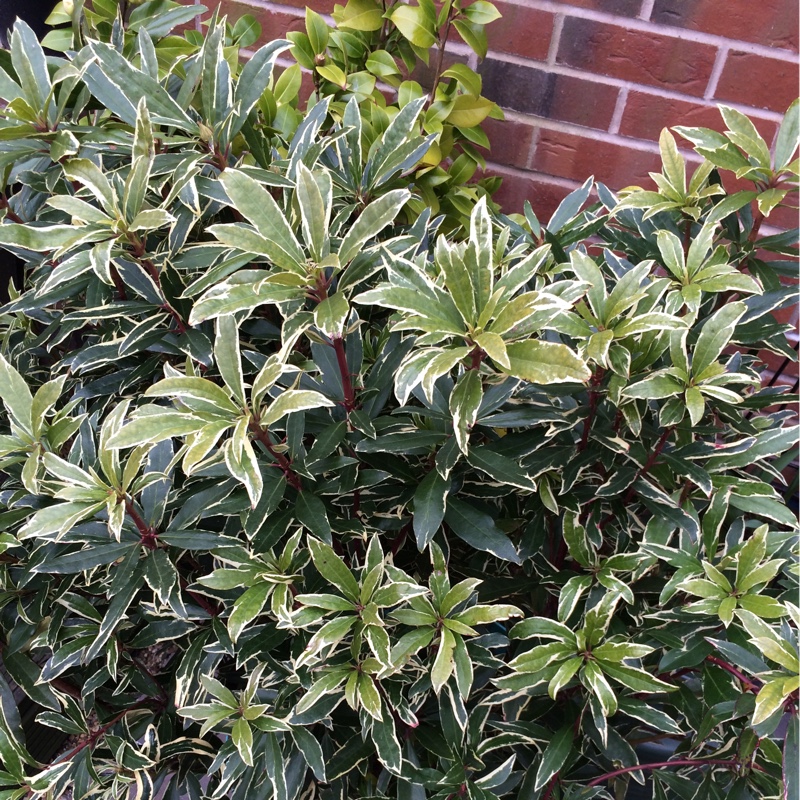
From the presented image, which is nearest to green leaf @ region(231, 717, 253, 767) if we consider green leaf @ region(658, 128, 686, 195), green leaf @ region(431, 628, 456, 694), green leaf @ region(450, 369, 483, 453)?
green leaf @ region(431, 628, 456, 694)

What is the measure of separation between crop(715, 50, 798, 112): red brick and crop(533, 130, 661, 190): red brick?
0.22 m

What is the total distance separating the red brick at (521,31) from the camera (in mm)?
1561

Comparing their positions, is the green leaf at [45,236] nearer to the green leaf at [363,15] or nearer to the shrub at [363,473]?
the shrub at [363,473]

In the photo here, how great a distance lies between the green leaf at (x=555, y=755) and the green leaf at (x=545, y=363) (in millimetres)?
546

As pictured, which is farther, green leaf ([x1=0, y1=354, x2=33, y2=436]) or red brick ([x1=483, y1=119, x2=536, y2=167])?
red brick ([x1=483, y1=119, x2=536, y2=167])

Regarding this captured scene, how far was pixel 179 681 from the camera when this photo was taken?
34.9 inches

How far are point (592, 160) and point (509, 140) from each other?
Result: 0.22 m

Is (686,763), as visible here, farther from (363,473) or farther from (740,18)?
(740,18)

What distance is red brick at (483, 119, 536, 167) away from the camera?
172 cm

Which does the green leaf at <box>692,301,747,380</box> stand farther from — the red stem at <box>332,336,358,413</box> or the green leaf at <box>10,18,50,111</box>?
the green leaf at <box>10,18,50,111</box>

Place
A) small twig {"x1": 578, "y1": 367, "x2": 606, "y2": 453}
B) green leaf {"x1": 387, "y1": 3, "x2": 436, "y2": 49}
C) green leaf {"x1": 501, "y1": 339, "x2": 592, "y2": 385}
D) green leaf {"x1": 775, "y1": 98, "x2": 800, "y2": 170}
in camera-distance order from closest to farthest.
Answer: green leaf {"x1": 501, "y1": 339, "x2": 592, "y2": 385} < small twig {"x1": 578, "y1": 367, "x2": 606, "y2": 453} < green leaf {"x1": 775, "y1": 98, "x2": 800, "y2": 170} < green leaf {"x1": 387, "y1": 3, "x2": 436, "y2": 49}

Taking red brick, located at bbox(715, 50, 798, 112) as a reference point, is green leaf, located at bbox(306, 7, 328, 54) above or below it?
below

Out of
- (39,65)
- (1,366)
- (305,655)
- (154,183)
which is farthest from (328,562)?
(39,65)

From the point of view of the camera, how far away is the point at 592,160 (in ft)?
5.63
